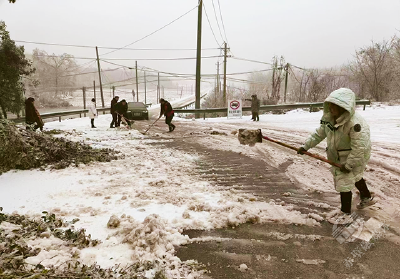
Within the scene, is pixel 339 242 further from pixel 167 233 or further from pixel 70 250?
pixel 70 250

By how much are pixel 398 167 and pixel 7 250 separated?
7.51 meters

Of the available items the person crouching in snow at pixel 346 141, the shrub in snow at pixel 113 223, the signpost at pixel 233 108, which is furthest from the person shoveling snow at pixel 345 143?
the signpost at pixel 233 108

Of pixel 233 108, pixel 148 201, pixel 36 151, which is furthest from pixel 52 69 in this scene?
pixel 148 201

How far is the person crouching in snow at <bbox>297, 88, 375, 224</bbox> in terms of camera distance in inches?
128

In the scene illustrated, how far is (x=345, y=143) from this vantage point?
11.2 ft

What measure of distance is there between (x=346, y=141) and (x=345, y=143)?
1.2 inches

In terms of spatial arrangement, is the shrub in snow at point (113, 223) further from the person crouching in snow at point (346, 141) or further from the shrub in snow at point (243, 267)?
the person crouching in snow at point (346, 141)

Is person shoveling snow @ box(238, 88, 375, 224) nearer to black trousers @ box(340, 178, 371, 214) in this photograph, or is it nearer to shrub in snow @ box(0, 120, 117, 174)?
black trousers @ box(340, 178, 371, 214)

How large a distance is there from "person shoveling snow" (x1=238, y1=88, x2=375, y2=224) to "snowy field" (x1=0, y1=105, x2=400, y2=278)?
0.54 m

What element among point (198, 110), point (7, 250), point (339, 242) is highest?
point (198, 110)

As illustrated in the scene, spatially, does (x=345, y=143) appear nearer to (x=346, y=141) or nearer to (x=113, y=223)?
(x=346, y=141)

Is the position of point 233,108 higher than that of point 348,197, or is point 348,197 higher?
point 233,108

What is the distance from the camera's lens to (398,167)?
5.91 meters

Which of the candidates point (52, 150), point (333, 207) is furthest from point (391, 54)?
point (52, 150)
